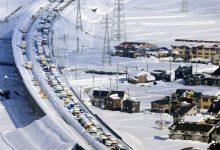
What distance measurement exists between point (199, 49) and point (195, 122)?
10.8 metres

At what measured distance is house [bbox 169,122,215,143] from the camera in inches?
503

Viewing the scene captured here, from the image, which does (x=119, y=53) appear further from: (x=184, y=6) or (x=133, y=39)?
(x=184, y=6)

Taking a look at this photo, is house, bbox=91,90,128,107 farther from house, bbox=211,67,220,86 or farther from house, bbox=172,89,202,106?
house, bbox=211,67,220,86

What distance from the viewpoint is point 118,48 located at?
80.9 ft

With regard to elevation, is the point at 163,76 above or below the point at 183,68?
below

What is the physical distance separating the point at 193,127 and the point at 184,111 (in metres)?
1.76

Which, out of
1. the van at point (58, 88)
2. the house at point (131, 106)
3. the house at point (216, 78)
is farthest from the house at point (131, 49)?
the house at point (131, 106)

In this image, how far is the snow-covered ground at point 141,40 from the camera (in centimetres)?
1377

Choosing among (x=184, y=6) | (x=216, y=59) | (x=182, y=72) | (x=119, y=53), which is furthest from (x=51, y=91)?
(x=184, y=6)

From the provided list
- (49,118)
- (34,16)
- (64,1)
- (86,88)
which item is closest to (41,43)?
(86,88)

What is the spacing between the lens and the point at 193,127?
1303 cm

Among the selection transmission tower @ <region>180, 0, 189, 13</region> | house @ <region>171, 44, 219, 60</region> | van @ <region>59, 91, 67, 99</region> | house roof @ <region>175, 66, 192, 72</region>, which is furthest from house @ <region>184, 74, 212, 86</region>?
transmission tower @ <region>180, 0, 189, 13</region>

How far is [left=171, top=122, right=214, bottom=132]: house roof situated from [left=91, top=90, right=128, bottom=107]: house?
11.0ft

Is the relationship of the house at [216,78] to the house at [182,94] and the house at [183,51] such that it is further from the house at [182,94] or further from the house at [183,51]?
the house at [183,51]
